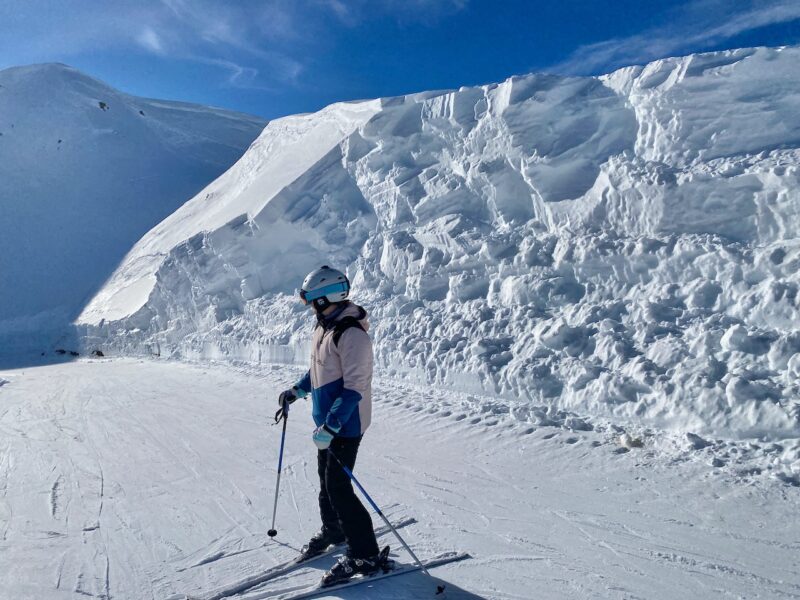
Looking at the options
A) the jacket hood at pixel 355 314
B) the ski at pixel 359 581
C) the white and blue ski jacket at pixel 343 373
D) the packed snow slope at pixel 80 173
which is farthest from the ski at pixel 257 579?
the packed snow slope at pixel 80 173

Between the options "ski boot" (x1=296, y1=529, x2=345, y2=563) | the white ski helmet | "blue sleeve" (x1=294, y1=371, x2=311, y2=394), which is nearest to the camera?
the white ski helmet

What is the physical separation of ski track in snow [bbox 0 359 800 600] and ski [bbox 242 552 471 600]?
7cm

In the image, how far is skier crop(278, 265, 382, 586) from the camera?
11.9 feet

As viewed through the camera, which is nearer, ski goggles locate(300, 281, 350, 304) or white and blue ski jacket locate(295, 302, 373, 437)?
white and blue ski jacket locate(295, 302, 373, 437)

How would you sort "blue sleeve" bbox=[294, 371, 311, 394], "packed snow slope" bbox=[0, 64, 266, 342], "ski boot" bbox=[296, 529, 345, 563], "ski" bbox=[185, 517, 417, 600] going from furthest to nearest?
1. "packed snow slope" bbox=[0, 64, 266, 342]
2. "blue sleeve" bbox=[294, 371, 311, 394]
3. "ski boot" bbox=[296, 529, 345, 563]
4. "ski" bbox=[185, 517, 417, 600]

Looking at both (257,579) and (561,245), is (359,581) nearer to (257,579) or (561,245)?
(257,579)

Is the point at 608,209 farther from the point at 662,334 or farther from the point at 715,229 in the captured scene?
the point at 662,334

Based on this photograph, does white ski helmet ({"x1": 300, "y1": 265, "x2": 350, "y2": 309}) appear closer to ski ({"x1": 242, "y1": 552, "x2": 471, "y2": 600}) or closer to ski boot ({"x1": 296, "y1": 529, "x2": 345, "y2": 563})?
ski boot ({"x1": 296, "y1": 529, "x2": 345, "y2": 563})

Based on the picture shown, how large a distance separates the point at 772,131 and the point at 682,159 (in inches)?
51.5

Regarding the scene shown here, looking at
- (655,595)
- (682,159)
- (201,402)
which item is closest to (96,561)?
(655,595)

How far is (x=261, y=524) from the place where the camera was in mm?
4805

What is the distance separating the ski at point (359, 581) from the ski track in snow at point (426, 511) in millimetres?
66

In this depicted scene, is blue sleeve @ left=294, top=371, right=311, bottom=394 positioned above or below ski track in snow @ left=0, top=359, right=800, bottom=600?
above

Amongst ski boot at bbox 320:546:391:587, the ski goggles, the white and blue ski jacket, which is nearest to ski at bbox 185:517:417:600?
ski boot at bbox 320:546:391:587
